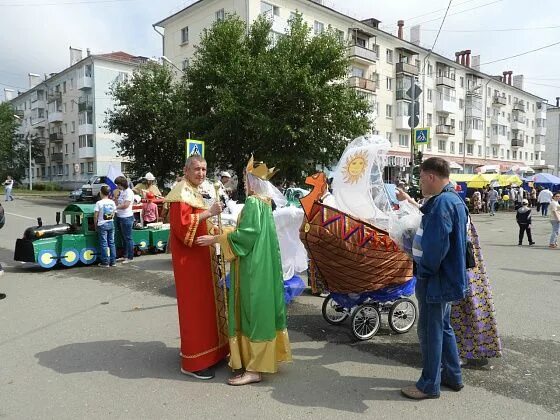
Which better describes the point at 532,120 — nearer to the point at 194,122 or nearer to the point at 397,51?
the point at 397,51

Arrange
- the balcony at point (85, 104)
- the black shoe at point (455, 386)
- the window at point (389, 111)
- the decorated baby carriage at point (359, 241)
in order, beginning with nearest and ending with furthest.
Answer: the black shoe at point (455, 386) → the decorated baby carriage at point (359, 241) → the window at point (389, 111) → the balcony at point (85, 104)

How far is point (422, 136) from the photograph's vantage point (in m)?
15.1

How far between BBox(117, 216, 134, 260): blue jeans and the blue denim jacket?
288 inches

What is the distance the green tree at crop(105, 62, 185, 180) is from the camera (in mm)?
26016

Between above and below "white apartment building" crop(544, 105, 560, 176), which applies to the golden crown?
below

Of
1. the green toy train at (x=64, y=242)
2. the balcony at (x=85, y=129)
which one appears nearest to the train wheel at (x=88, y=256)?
the green toy train at (x=64, y=242)

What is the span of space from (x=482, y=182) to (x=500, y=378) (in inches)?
987

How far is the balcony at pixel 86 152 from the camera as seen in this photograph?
159ft

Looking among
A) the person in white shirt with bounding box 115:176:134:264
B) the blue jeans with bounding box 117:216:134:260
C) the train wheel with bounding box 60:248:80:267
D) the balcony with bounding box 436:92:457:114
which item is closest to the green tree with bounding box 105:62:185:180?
the person in white shirt with bounding box 115:176:134:264

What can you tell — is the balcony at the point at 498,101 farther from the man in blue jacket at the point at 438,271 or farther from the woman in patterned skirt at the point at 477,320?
the man in blue jacket at the point at 438,271

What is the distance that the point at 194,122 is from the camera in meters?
22.3

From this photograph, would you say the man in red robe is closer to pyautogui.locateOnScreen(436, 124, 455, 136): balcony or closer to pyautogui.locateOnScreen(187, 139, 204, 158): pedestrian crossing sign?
pyautogui.locateOnScreen(187, 139, 204, 158): pedestrian crossing sign

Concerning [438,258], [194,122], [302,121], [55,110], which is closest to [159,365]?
[438,258]

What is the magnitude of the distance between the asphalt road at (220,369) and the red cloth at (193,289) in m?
0.24
